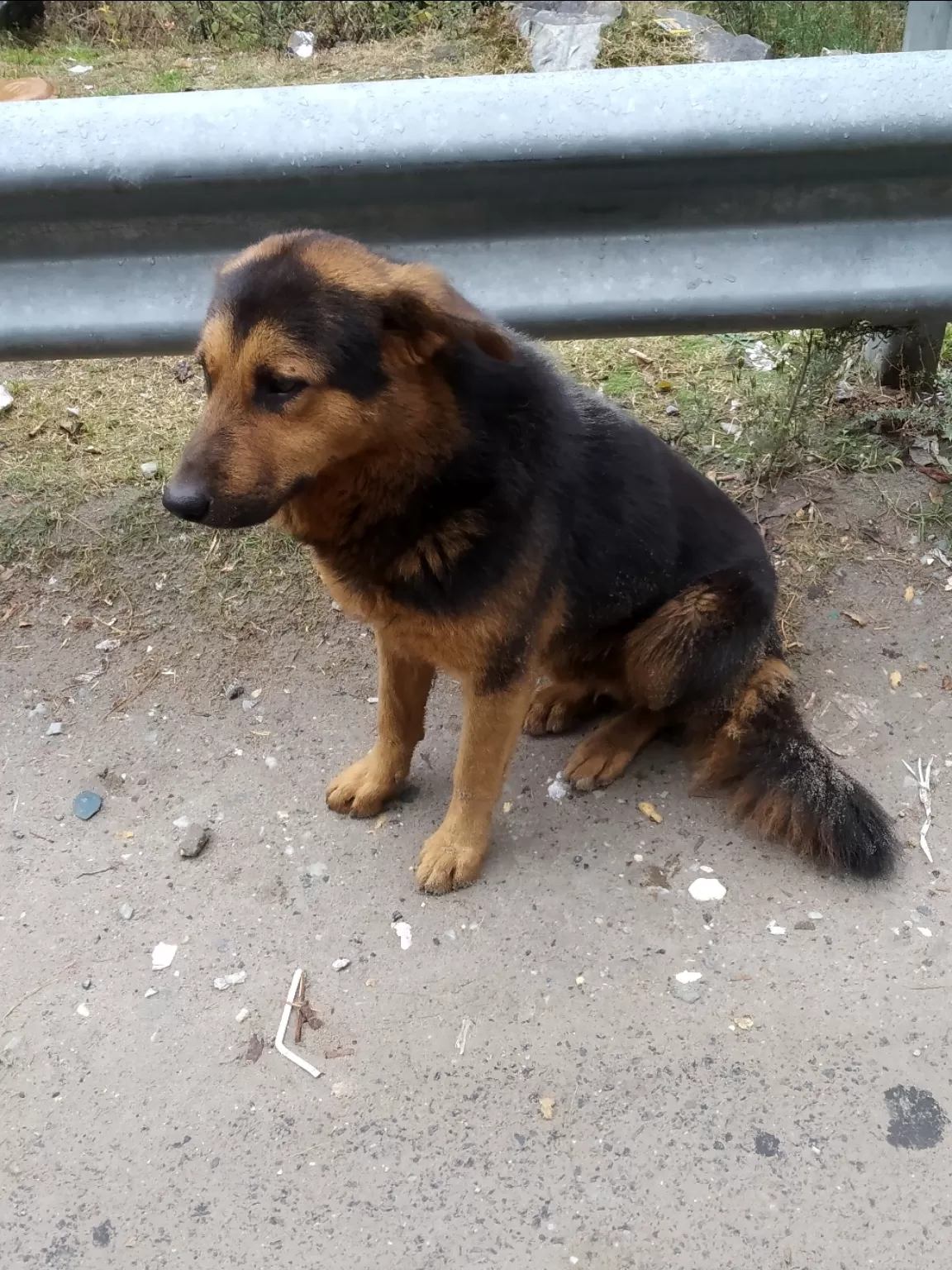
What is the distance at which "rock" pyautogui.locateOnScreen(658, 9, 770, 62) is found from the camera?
6.69 m

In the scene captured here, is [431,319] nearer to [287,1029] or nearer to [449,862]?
[449,862]

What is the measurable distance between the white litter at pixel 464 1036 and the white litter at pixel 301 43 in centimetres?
743

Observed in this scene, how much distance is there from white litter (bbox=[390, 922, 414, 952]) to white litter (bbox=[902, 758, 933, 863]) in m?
1.47

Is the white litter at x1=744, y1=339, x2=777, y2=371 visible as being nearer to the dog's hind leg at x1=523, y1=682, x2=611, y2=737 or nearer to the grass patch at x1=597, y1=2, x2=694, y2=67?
the dog's hind leg at x1=523, y1=682, x2=611, y2=737

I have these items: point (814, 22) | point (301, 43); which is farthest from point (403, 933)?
point (814, 22)

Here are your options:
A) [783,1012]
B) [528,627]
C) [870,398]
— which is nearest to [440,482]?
[528,627]

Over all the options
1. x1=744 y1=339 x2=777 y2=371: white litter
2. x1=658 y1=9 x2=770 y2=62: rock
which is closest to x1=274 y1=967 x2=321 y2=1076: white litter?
x1=744 y1=339 x2=777 y2=371: white litter

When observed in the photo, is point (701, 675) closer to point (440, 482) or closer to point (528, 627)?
point (528, 627)

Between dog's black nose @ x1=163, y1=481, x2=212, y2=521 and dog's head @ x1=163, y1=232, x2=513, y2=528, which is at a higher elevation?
dog's head @ x1=163, y1=232, x2=513, y2=528

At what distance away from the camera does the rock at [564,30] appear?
21.6ft

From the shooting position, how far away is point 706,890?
265cm

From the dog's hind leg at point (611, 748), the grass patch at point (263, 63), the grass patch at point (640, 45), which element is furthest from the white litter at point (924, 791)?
the grass patch at point (263, 63)

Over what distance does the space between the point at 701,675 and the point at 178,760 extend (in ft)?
5.49

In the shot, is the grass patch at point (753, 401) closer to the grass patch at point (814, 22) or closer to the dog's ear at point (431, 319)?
the dog's ear at point (431, 319)
